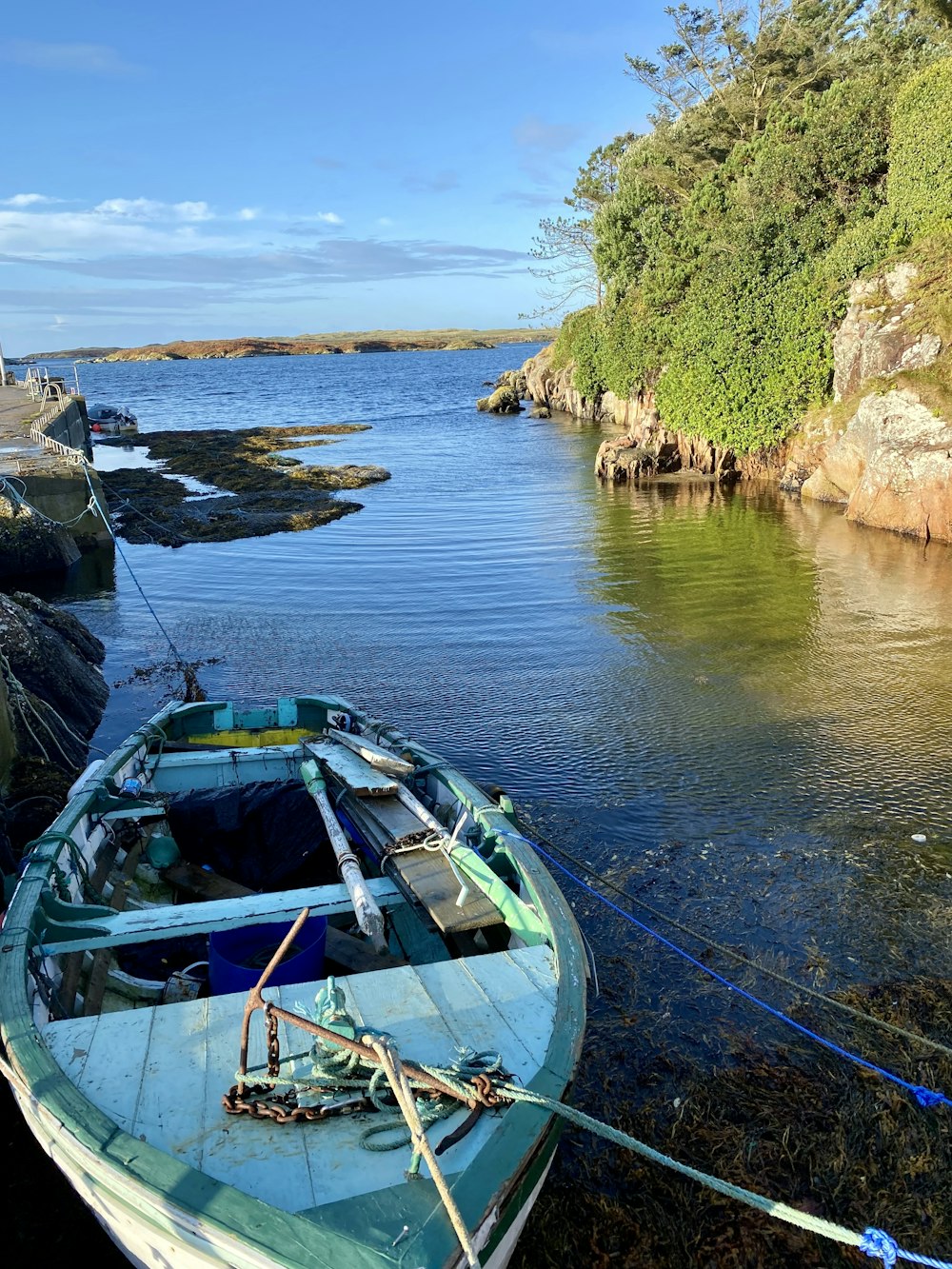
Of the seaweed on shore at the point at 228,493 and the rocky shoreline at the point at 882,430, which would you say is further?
the seaweed on shore at the point at 228,493

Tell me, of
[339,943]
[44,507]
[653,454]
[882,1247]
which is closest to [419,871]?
[339,943]

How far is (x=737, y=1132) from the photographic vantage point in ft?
17.8

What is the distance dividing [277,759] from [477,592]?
1024cm

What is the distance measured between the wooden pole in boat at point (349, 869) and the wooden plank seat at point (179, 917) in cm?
11

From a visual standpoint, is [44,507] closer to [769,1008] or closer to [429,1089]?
[769,1008]

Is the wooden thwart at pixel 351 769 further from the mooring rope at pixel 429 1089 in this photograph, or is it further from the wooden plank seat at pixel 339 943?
the mooring rope at pixel 429 1089

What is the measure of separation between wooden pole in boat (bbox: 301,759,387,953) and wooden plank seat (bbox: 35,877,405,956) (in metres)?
0.11

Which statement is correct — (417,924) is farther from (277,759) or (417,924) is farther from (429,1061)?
(277,759)

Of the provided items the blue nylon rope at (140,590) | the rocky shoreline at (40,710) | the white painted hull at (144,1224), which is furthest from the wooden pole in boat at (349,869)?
the blue nylon rope at (140,590)

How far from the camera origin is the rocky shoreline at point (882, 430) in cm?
2008

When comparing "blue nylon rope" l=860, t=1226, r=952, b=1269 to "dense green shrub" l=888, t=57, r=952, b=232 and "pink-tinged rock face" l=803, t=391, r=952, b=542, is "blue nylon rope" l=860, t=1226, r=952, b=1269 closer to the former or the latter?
"pink-tinged rock face" l=803, t=391, r=952, b=542

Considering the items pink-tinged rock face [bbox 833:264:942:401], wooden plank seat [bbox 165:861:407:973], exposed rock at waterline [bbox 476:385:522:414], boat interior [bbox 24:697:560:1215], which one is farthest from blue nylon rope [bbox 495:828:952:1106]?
exposed rock at waterline [bbox 476:385:522:414]

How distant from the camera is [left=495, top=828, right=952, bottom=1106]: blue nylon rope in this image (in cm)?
504

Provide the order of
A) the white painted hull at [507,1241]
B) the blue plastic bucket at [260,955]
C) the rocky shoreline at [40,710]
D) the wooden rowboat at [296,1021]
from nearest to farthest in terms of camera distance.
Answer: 1. the wooden rowboat at [296,1021]
2. the white painted hull at [507,1241]
3. the blue plastic bucket at [260,955]
4. the rocky shoreline at [40,710]
